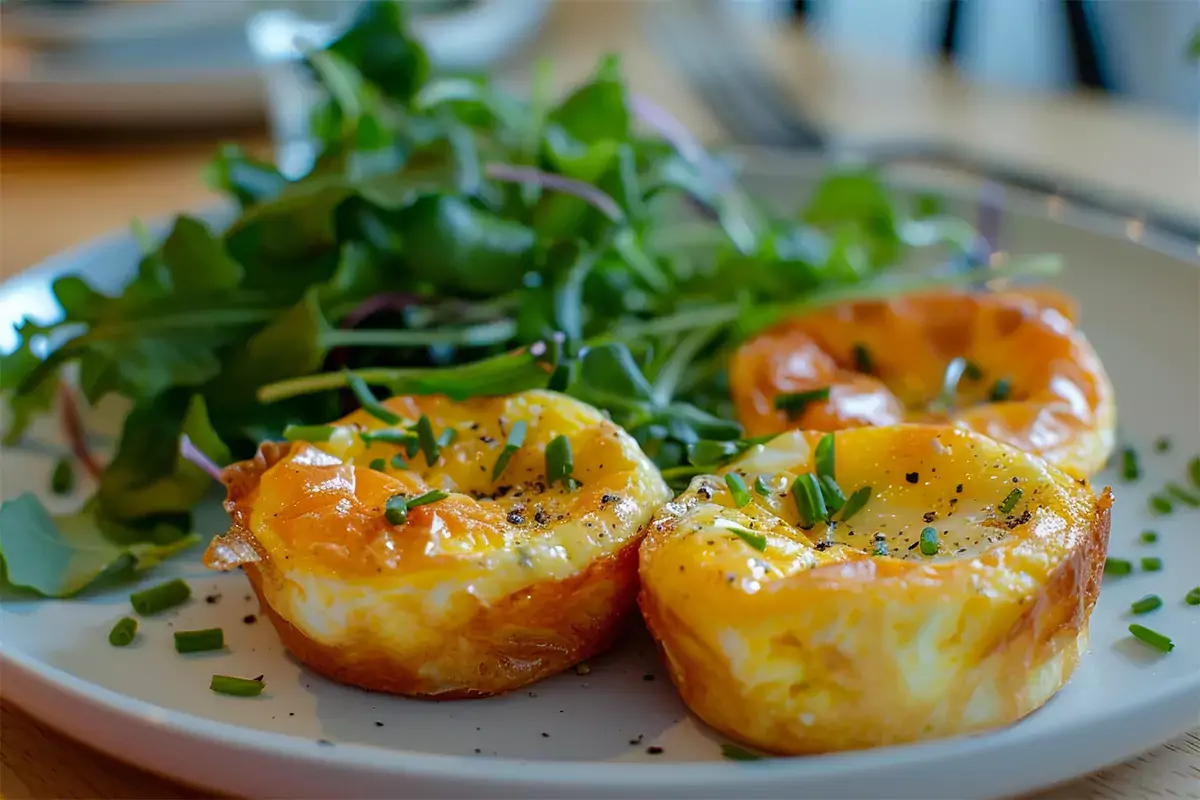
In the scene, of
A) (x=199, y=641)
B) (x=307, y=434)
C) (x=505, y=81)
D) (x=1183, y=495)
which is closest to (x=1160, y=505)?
(x=1183, y=495)

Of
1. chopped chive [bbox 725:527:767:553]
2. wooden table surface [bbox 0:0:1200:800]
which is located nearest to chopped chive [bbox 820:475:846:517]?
chopped chive [bbox 725:527:767:553]

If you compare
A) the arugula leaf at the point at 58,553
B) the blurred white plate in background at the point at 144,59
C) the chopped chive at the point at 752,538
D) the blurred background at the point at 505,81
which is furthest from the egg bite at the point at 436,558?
the blurred white plate in background at the point at 144,59

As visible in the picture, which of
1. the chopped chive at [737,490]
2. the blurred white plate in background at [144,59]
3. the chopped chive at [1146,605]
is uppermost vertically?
the blurred white plate in background at [144,59]

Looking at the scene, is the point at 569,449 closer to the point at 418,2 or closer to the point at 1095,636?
the point at 1095,636

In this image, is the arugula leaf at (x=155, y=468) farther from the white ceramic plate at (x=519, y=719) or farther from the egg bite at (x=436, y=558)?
the egg bite at (x=436, y=558)

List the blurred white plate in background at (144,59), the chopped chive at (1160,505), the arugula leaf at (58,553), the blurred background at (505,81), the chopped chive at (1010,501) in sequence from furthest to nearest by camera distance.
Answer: the blurred white plate in background at (144,59) < the blurred background at (505,81) < the chopped chive at (1160,505) < the arugula leaf at (58,553) < the chopped chive at (1010,501)

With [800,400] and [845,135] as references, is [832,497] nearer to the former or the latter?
[800,400]

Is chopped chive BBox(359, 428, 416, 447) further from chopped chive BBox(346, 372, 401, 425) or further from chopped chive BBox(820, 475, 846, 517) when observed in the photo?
chopped chive BBox(820, 475, 846, 517)
